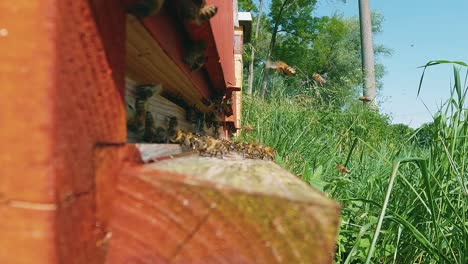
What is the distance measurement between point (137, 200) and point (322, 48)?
94.1ft

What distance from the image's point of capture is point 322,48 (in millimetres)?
28219

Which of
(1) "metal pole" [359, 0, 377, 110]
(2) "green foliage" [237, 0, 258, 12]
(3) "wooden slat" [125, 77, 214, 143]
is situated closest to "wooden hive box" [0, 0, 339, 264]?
(3) "wooden slat" [125, 77, 214, 143]

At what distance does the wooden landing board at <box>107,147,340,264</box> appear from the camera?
0.60 meters

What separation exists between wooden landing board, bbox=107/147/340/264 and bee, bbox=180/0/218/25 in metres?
0.55

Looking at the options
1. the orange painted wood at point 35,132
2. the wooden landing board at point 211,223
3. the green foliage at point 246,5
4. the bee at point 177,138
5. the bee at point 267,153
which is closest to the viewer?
the orange painted wood at point 35,132

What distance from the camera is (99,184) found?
58 cm

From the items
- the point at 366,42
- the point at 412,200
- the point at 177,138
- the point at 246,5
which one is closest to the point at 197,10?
the point at 177,138

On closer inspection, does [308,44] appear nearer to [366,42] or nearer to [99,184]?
[366,42]

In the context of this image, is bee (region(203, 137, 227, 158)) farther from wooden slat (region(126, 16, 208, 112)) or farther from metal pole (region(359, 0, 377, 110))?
metal pole (region(359, 0, 377, 110))

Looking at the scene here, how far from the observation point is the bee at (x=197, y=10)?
1052 millimetres

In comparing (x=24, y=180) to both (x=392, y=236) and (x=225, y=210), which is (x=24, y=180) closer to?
(x=225, y=210)

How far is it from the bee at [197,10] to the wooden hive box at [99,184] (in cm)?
29

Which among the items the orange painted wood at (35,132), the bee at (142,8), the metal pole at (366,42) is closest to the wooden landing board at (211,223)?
the orange painted wood at (35,132)

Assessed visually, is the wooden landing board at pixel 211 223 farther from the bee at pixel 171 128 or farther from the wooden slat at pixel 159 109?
the bee at pixel 171 128
